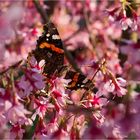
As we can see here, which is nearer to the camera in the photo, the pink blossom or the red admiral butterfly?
the pink blossom

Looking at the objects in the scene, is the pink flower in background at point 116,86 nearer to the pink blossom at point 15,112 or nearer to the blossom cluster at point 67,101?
the blossom cluster at point 67,101

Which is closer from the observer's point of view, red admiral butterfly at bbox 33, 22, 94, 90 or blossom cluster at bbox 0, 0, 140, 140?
blossom cluster at bbox 0, 0, 140, 140

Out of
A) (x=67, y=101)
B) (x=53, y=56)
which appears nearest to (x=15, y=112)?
(x=67, y=101)

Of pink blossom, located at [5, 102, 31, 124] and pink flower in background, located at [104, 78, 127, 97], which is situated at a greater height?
pink blossom, located at [5, 102, 31, 124]

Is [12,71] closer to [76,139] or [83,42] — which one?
[76,139]

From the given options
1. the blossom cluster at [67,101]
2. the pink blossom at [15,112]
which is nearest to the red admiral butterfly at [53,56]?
the blossom cluster at [67,101]

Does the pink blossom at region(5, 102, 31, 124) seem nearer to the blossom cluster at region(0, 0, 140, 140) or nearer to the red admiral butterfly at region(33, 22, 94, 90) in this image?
the blossom cluster at region(0, 0, 140, 140)

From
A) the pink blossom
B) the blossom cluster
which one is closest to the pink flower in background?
the blossom cluster

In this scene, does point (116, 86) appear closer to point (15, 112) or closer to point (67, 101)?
point (67, 101)
